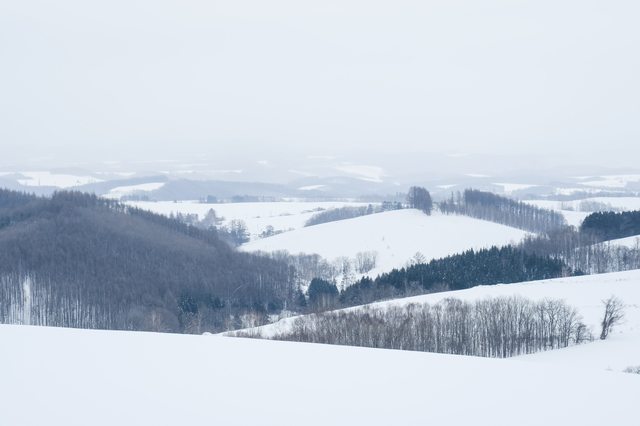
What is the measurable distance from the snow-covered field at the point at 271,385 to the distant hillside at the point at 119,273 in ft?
119

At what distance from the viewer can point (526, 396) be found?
7.24 meters

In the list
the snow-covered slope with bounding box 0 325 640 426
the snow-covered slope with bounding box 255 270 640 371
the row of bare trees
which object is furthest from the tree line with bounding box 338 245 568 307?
the snow-covered slope with bounding box 0 325 640 426

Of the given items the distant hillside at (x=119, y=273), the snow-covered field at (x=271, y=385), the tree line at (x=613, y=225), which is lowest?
the distant hillside at (x=119, y=273)

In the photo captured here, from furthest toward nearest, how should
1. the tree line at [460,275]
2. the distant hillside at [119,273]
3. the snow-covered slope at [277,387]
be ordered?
the tree line at [460,275]
the distant hillside at [119,273]
the snow-covered slope at [277,387]

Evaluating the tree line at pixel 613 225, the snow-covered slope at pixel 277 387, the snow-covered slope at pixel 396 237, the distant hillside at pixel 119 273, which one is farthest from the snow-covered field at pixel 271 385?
the tree line at pixel 613 225

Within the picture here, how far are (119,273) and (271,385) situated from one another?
54.9 m

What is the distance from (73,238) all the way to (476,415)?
65555mm

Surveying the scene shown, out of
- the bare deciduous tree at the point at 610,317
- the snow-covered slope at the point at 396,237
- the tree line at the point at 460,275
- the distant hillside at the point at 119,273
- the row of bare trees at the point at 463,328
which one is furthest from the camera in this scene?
the snow-covered slope at the point at 396,237

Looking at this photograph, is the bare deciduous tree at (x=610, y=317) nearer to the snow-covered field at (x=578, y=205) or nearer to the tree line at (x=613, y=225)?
the tree line at (x=613, y=225)

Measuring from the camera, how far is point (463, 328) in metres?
30.2

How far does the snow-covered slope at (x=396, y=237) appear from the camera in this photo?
88250 mm

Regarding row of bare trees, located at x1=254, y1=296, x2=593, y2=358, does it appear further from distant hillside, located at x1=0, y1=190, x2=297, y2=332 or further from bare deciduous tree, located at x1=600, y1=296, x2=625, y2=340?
distant hillside, located at x1=0, y1=190, x2=297, y2=332

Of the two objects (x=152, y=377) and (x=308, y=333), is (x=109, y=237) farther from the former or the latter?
(x=152, y=377)

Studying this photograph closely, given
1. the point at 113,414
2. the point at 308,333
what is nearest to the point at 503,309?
the point at 308,333
